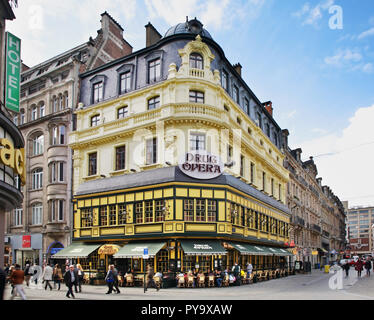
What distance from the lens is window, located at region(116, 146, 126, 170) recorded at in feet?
109

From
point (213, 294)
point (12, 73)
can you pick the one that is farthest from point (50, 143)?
point (213, 294)

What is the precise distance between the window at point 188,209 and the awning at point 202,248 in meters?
1.59

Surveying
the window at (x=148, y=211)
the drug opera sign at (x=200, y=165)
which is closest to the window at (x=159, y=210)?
the window at (x=148, y=211)

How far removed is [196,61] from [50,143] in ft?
53.9

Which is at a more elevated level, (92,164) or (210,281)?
(92,164)

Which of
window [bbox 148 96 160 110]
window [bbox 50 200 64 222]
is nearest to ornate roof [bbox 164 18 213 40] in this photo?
window [bbox 148 96 160 110]

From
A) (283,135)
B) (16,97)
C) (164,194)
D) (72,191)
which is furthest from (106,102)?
(283,135)

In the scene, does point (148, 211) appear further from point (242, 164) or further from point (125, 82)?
point (125, 82)

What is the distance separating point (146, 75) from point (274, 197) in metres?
20.8

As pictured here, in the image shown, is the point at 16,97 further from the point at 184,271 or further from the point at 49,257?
the point at 49,257

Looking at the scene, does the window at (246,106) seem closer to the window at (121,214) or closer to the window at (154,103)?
the window at (154,103)

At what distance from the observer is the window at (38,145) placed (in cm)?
4075

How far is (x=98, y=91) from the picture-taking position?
36.7m

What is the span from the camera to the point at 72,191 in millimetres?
36500
